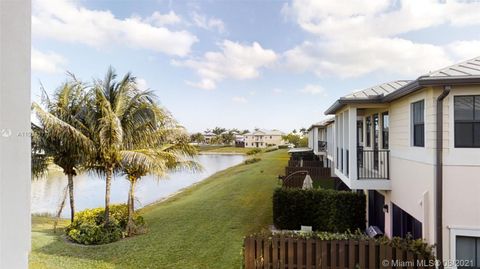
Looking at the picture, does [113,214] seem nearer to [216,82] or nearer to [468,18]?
[216,82]

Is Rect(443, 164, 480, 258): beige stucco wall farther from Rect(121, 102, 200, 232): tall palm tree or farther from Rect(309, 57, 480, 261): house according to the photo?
Rect(121, 102, 200, 232): tall palm tree

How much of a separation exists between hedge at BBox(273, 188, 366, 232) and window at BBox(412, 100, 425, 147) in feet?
10.7

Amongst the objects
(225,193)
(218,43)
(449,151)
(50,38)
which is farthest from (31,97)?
(225,193)

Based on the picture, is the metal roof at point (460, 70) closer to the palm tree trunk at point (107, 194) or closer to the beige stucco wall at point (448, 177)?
the beige stucco wall at point (448, 177)

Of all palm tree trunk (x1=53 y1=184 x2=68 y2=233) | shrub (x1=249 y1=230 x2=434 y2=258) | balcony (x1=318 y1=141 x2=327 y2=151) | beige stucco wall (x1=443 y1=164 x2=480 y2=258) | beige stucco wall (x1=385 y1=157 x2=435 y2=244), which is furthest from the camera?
balcony (x1=318 y1=141 x2=327 y2=151)

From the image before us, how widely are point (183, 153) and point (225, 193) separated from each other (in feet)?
18.5

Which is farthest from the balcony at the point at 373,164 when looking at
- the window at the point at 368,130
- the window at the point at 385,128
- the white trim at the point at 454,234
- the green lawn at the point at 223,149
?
the green lawn at the point at 223,149

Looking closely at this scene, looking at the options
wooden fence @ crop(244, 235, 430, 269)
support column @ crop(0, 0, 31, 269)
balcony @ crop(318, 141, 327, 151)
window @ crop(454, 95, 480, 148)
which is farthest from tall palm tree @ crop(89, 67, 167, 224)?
balcony @ crop(318, 141, 327, 151)

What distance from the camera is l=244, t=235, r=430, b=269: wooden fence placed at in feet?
17.9

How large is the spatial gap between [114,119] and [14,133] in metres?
9.57

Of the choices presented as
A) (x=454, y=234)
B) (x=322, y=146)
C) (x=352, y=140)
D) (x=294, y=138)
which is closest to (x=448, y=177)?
(x=454, y=234)

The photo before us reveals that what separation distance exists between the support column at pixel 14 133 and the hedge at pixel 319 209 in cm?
935

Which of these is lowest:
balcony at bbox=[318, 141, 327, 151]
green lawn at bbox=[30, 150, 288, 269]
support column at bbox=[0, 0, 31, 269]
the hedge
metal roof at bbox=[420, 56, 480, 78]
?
Answer: green lawn at bbox=[30, 150, 288, 269]

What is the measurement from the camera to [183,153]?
450 inches
